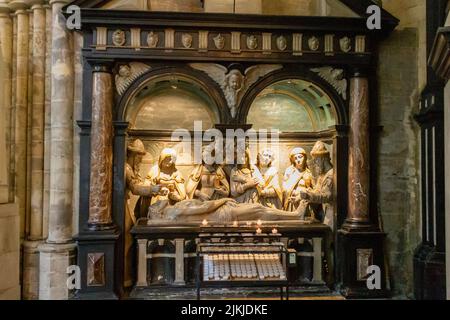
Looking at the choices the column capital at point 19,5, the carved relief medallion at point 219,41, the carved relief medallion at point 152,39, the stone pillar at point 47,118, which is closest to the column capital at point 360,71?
the carved relief medallion at point 219,41

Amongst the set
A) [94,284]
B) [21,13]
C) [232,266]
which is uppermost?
[21,13]

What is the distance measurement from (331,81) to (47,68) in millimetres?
4951

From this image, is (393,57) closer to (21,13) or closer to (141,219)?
(141,219)

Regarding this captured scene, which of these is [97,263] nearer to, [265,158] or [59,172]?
[59,172]

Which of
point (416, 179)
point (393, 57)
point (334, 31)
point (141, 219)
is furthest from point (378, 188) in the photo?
point (141, 219)

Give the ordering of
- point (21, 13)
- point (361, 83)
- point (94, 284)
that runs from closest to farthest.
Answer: point (94, 284) < point (361, 83) < point (21, 13)

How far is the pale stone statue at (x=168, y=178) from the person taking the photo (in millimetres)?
7340

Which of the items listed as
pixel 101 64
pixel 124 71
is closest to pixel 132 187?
pixel 124 71

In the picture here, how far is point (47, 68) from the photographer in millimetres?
7352

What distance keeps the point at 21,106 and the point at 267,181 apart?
4.59 metres

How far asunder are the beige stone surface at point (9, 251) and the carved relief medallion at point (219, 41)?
395cm

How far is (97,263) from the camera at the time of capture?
6508mm

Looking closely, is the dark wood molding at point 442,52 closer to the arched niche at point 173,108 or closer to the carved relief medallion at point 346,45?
the carved relief medallion at point 346,45

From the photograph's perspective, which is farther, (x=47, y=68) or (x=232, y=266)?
(x=47, y=68)
